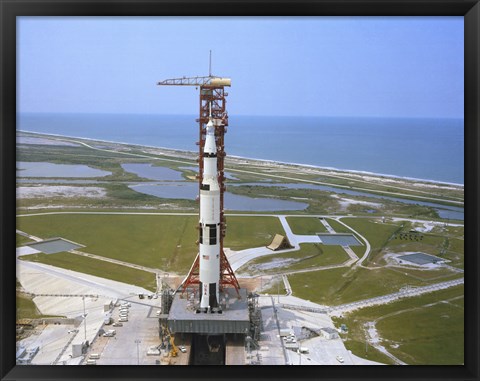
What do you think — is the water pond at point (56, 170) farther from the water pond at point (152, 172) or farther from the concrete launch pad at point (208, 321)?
the concrete launch pad at point (208, 321)

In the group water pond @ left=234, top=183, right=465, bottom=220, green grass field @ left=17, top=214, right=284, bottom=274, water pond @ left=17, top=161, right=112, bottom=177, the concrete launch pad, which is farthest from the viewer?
water pond @ left=17, top=161, right=112, bottom=177

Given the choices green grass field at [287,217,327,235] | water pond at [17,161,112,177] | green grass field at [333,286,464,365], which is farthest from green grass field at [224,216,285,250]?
water pond at [17,161,112,177]

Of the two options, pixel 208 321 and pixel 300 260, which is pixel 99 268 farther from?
pixel 300 260

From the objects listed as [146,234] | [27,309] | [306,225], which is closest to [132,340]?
[27,309]

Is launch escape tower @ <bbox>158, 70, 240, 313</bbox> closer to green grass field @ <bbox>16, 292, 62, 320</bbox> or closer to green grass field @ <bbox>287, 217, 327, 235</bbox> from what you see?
green grass field @ <bbox>16, 292, 62, 320</bbox>

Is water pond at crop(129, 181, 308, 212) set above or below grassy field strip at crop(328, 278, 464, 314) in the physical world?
above

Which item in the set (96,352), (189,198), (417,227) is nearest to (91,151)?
(189,198)
